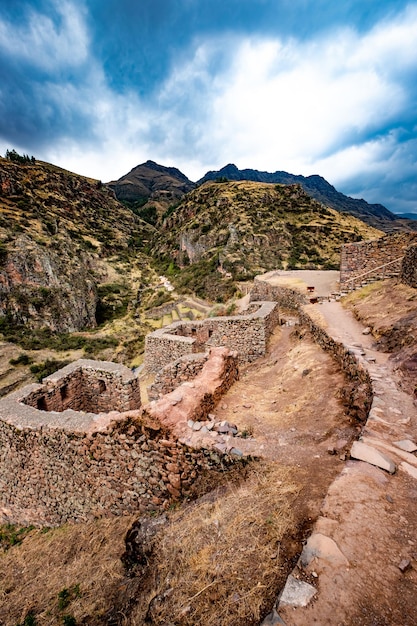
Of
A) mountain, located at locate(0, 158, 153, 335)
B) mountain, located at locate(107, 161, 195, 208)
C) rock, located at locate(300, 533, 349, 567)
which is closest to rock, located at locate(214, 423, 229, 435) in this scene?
rock, located at locate(300, 533, 349, 567)

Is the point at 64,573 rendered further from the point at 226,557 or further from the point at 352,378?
the point at 352,378

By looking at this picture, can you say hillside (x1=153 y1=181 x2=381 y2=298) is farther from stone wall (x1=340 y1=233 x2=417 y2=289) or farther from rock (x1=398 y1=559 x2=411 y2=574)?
rock (x1=398 y1=559 x2=411 y2=574)

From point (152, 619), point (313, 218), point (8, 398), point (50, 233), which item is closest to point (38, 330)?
point (50, 233)

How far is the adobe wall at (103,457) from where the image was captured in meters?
4.98

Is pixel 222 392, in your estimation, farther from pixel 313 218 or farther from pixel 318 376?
pixel 313 218

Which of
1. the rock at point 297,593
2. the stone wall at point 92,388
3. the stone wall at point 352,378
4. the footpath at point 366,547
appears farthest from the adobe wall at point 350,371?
the stone wall at point 92,388

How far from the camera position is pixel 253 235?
52.1 metres

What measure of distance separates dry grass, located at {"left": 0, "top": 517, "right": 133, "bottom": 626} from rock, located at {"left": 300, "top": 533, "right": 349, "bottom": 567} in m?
3.12

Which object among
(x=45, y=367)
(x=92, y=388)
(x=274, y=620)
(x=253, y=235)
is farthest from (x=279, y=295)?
(x=253, y=235)

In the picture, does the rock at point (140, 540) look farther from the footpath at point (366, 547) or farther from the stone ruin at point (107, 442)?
the footpath at point (366, 547)

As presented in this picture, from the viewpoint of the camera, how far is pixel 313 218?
191 ft

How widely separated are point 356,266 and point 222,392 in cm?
1414

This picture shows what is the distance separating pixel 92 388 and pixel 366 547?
8.14m

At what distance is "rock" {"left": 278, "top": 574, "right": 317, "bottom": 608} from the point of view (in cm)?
213
